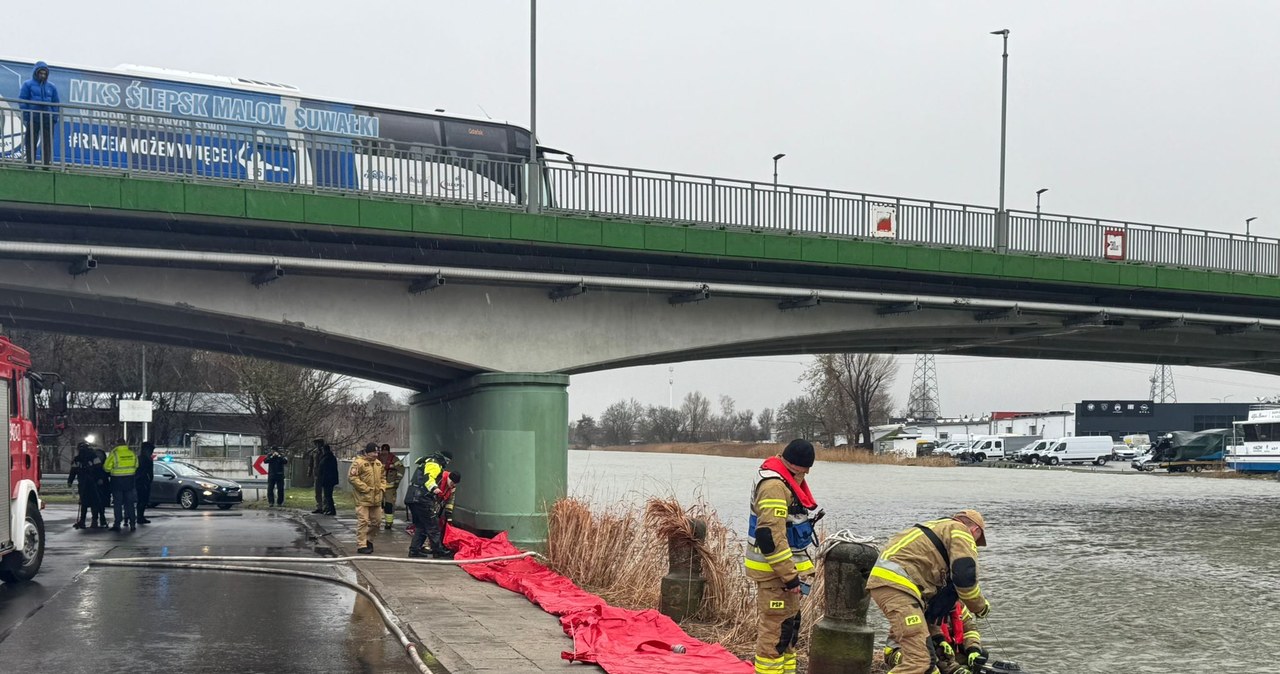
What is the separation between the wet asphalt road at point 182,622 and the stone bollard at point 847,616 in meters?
3.16

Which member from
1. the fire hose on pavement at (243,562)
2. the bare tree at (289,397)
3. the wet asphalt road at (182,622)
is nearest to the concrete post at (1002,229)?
the fire hose on pavement at (243,562)

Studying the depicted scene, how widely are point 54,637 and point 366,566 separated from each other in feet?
19.6

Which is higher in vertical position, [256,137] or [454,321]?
[256,137]

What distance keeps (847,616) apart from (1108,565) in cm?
1561

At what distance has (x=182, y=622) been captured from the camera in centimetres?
1135

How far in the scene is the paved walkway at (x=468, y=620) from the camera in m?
9.38

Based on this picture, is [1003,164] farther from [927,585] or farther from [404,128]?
[927,585]

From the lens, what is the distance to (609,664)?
9.12 m

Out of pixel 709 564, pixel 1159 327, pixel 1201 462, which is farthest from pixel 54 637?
pixel 1201 462

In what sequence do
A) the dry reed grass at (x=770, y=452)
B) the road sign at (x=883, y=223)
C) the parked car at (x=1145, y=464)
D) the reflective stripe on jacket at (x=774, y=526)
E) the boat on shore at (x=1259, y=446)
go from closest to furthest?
the reflective stripe on jacket at (x=774, y=526) → the road sign at (x=883, y=223) → the boat on shore at (x=1259, y=446) → the parked car at (x=1145, y=464) → the dry reed grass at (x=770, y=452)

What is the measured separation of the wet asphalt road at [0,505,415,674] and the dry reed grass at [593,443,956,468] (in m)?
51.4

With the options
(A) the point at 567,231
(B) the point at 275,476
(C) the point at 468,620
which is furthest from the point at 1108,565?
(B) the point at 275,476

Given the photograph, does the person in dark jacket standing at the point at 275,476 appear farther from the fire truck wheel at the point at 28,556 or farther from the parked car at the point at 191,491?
the fire truck wheel at the point at 28,556

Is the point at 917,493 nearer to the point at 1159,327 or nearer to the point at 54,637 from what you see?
the point at 1159,327
